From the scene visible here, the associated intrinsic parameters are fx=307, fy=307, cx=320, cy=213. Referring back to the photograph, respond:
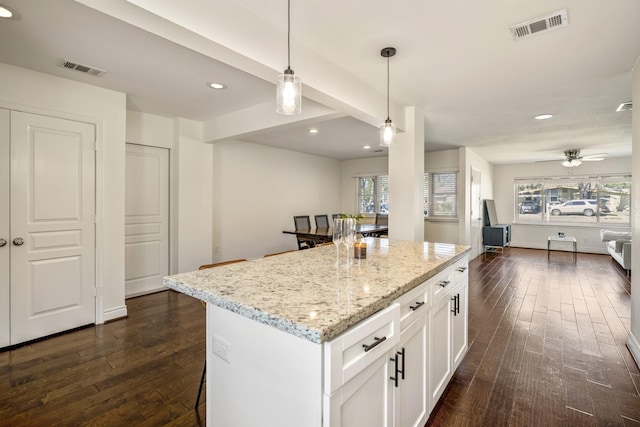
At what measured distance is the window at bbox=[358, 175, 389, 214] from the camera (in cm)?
770

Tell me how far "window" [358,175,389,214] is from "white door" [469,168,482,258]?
6.30 feet

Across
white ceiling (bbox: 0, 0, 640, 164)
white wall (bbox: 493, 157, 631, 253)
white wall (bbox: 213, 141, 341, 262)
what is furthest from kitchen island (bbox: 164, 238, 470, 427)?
white wall (bbox: 493, 157, 631, 253)

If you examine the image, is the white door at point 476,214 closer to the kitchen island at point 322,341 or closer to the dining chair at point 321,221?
the dining chair at point 321,221

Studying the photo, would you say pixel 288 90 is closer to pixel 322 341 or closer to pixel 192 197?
pixel 322 341

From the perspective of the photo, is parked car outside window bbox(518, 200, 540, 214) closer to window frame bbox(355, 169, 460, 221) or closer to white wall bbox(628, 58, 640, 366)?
window frame bbox(355, 169, 460, 221)

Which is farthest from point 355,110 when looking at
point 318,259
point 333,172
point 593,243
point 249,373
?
point 593,243

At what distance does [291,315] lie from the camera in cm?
100

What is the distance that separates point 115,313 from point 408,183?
3.54 m

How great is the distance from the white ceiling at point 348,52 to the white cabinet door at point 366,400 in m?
1.83

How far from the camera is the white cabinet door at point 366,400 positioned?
94cm

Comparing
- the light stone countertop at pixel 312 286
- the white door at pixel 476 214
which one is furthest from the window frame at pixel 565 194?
the light stone countertop at pixel 312 286

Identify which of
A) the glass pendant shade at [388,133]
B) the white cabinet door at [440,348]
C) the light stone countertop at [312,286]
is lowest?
the white cabinet door at [440,348]

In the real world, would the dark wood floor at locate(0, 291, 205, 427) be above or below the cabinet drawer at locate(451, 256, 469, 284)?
→ below

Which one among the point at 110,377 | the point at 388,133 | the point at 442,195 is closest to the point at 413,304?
the point at 388,133
